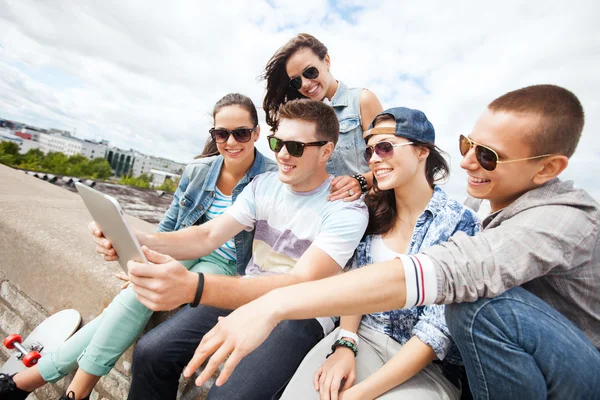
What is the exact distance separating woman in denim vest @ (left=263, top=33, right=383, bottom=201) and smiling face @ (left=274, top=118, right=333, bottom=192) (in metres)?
0.60

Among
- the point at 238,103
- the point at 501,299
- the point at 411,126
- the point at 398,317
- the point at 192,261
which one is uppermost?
the point at 238,103

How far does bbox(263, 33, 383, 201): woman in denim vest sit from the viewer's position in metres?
3.11

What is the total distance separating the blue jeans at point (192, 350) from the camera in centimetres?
162

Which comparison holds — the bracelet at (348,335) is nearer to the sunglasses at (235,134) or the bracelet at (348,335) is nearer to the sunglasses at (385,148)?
the sunglasses at (385,148)

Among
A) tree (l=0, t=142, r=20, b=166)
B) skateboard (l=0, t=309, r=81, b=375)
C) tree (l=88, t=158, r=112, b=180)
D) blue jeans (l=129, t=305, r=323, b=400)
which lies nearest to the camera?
blue jeans (l=129, t=305, r=323, b=400)

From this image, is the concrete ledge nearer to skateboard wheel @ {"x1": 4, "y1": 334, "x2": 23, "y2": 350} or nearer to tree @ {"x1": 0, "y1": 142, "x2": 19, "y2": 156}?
skateboard wheel @ {"x1": 4, "y1": 334, "x2": 23, "y2": 350}

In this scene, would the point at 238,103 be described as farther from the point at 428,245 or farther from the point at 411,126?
the point at 428,245

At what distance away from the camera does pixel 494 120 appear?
1.60 m

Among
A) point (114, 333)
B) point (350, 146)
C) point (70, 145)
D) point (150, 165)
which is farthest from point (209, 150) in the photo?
point (70, 145)

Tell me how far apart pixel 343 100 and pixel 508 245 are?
2.35 m

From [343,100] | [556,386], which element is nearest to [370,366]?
[556,386]

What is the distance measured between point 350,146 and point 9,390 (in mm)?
3201

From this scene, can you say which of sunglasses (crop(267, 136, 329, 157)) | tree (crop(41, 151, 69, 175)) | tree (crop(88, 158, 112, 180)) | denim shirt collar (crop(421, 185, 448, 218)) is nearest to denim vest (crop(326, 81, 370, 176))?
sunglasses (crop(267, 136, 329, 157))

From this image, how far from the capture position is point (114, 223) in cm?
152
